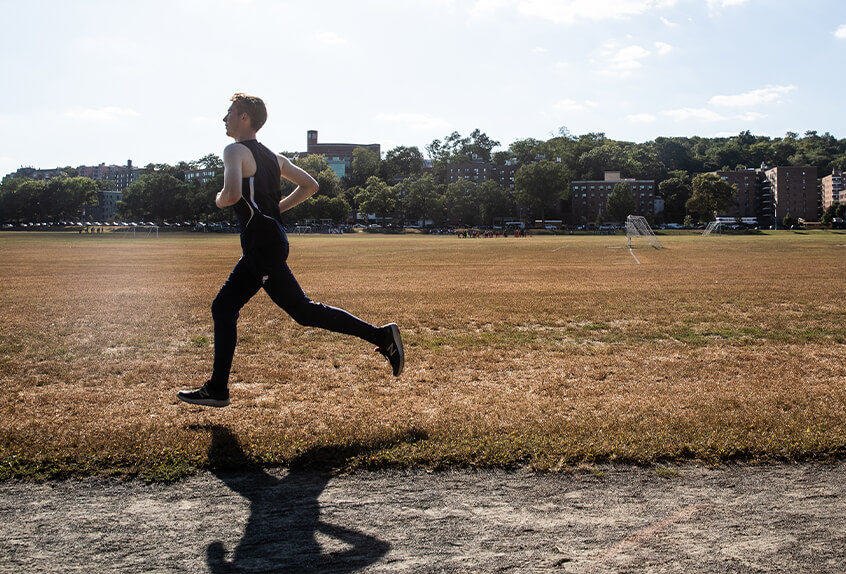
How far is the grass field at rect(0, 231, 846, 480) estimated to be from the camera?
4020 mm

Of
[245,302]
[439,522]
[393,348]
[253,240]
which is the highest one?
[253,240]

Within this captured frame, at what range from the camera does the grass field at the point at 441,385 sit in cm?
402

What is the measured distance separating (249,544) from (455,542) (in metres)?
0.96

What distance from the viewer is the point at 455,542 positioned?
288 centimetres

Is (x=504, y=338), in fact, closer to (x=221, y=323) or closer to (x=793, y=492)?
(x=221, y=323)

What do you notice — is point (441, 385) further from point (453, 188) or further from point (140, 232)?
point (453, 188)

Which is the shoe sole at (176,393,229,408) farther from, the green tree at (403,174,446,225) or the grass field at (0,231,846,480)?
the green tree at (403,174,446,225)

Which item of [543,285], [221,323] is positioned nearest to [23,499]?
[221,323]

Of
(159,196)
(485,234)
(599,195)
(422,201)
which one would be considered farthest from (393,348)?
(599,195)

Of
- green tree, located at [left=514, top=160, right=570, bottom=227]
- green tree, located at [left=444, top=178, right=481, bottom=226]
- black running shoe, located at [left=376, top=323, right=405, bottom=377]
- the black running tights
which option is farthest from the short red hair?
green tree, located at [left=444, top=178, right=481, bottom=226]

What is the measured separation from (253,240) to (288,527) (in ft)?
7.07

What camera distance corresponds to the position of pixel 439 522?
3092 mm

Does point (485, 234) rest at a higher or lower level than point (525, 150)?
lower

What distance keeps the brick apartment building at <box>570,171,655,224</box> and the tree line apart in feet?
11.4
